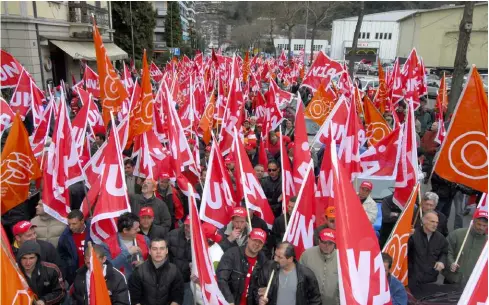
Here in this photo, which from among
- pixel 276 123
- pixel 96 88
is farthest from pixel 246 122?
pixel 96 88

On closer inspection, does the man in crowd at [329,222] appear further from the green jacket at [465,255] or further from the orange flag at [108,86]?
the orange flag at [108,86]

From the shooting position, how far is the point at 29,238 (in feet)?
13.9

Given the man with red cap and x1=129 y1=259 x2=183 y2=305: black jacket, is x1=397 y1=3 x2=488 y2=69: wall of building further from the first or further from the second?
x1=129 y1=259 x2=183 y2=305: black jacket

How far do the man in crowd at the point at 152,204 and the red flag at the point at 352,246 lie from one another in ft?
9.24

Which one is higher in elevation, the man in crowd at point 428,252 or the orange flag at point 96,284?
the orange flag at point 96,284

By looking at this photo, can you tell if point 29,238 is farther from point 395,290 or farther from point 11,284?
point 395,290

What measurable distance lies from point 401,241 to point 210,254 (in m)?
1.83

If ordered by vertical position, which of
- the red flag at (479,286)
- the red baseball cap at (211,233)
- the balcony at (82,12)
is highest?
the balcony at (82,12)

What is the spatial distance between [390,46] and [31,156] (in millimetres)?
63028

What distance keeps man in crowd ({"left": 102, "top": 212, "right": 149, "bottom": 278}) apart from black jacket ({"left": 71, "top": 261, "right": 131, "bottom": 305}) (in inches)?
18.5

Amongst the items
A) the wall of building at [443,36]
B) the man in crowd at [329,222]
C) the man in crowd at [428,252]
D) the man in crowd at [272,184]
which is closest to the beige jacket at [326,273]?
the man in crowd at [329,222]

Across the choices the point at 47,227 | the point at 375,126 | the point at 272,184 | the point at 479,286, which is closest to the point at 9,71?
the point at 47,227

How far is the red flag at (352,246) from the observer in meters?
2.90

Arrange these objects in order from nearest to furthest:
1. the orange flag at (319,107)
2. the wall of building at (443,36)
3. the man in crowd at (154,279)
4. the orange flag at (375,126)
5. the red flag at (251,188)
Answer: the man in crowd at (154,279) → the red flag at (251,188) → the orange flag at (375,126) → the orange flag at (319,107) → the wall of building at (443,36)
